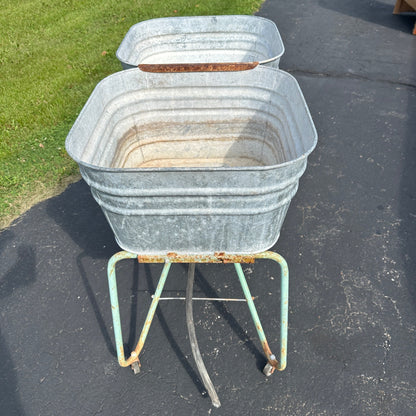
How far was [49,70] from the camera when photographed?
4.77 meters

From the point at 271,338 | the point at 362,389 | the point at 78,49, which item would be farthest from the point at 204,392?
the point at 78,49

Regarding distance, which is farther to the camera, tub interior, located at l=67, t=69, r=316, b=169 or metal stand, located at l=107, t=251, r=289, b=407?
tub interior, located at l=67, t=69, r=316, b=169

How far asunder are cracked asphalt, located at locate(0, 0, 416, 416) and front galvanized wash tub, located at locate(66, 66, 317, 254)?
869 millimetres

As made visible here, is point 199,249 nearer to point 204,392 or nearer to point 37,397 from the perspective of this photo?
point 204,392

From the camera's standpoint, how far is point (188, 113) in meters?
2.10

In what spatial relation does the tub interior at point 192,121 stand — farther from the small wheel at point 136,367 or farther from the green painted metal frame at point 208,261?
the small wheel at point 136,367

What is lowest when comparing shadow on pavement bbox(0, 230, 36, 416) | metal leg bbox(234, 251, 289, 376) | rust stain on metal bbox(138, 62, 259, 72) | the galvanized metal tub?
shadow on pavement bbox(0, 230, 36, 416)

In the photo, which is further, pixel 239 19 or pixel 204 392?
pixel 239 19

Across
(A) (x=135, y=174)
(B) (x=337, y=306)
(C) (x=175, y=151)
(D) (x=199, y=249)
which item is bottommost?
(B) (x=337, y=306)

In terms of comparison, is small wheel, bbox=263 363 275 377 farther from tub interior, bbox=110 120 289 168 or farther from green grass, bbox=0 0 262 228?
green grass, bbox=0 0 262 228

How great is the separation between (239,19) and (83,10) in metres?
4.77

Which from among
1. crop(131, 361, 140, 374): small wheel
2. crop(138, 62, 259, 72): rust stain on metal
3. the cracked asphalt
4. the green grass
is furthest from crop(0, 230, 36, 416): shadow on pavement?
crop(138, 62, 259, 72): rust stain on metal

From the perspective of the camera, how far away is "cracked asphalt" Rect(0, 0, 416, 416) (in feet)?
6.07

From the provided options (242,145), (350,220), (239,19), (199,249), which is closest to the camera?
(199,249)
